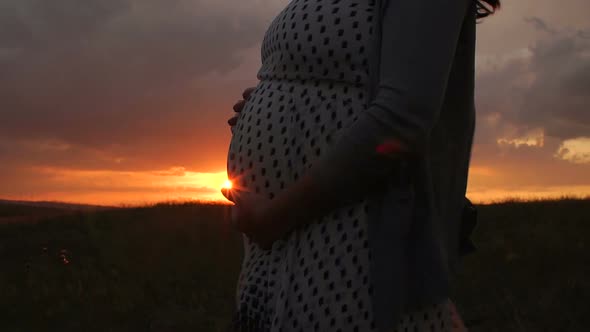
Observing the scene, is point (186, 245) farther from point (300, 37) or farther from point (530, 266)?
point (300, 37)

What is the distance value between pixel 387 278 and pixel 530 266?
6059 millimetres

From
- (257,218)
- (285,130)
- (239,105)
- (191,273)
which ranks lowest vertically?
(191,273)

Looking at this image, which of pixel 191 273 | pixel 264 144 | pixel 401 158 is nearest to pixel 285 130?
pixel 264 144

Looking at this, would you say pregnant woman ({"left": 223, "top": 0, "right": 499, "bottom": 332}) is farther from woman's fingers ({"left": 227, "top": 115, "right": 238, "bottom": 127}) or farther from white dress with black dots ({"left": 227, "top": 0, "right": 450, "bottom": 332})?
woman's fingers ({"left": 227, "top": 115, "right": 238, "bottom": 127})

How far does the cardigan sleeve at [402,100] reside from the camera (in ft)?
4.12

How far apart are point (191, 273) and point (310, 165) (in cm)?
648

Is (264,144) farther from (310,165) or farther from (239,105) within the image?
(239,105)

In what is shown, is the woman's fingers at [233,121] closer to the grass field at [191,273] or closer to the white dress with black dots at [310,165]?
the white dress with black dots at [310,165]

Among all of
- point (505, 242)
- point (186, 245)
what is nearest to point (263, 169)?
point (505, 242)

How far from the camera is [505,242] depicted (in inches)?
294

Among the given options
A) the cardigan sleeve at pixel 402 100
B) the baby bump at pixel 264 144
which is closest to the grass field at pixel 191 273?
the baby bump at pixel 264 144

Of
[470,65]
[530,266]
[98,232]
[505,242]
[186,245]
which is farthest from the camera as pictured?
[98,232]

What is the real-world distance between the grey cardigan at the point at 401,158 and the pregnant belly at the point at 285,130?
0.07 m

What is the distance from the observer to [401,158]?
4.27 ft
